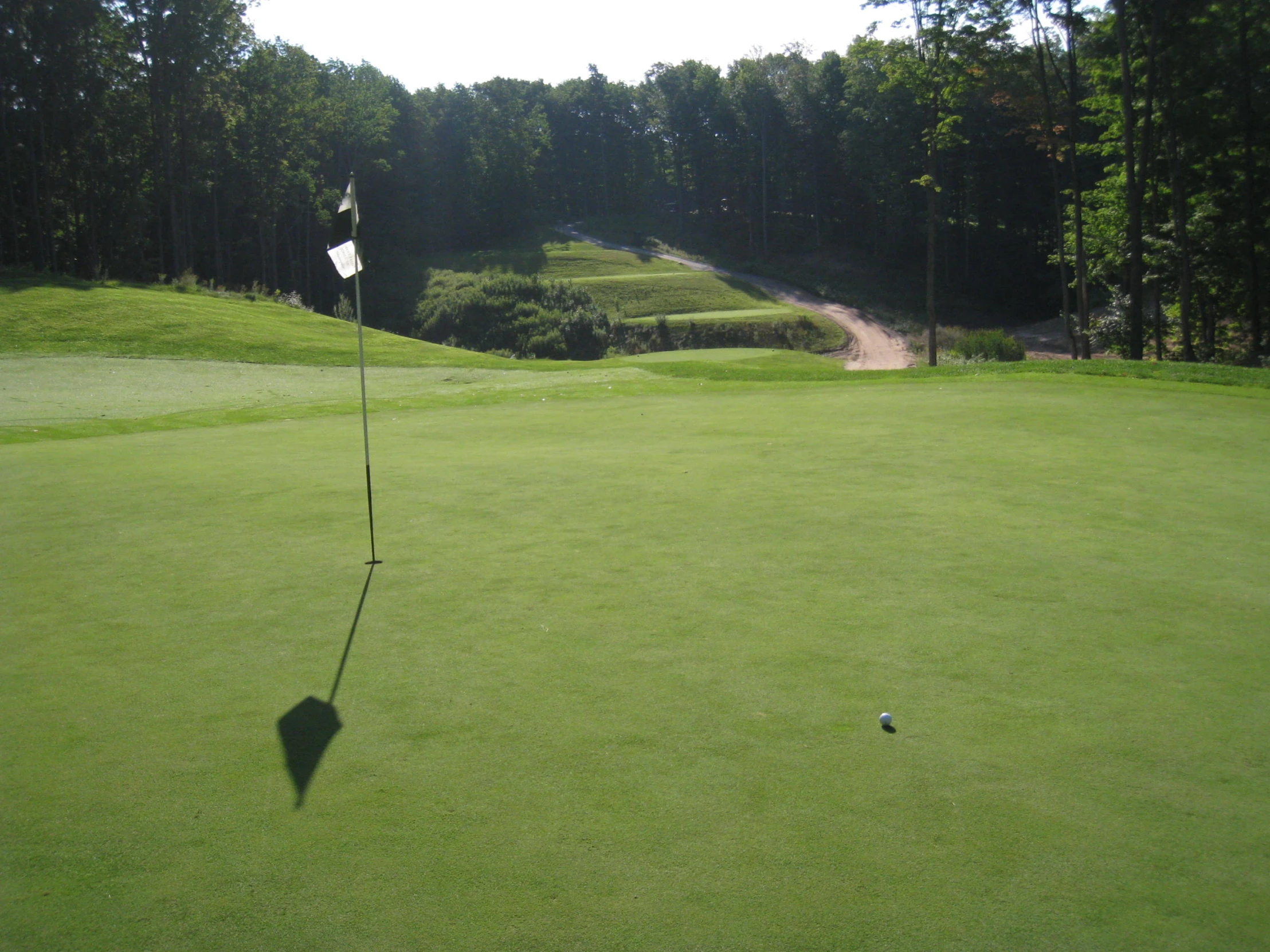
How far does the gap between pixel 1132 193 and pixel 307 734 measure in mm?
27943

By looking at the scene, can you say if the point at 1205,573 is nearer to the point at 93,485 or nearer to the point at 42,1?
the point at 93,485

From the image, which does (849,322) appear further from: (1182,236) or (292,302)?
(292,302)

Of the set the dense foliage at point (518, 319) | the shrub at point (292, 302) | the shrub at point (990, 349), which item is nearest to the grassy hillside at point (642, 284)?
the dense foliage at point (518, 319)

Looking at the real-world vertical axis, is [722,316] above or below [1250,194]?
below

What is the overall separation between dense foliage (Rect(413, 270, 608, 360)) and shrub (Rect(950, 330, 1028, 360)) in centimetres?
2126

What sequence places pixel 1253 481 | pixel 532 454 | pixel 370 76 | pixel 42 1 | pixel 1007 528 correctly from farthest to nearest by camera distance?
pixel 370 76 → pixel 42 1 → pixel 532 454 → pixel 1253 481 → pixel 1007 528

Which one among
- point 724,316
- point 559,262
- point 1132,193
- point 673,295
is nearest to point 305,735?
point 1132,193

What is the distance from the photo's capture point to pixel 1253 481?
923 centimetres

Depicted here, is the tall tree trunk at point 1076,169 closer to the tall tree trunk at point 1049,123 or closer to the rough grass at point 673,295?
the tall tree trunk at point 1049,123

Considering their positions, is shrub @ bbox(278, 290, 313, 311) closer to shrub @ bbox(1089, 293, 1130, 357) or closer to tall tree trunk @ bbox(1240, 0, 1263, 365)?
shrub @ bbox(1089, 293, 1130, 357)

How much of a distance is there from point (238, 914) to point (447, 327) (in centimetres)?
5554

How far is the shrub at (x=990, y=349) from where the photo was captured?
3494 cm

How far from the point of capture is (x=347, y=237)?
7.55m

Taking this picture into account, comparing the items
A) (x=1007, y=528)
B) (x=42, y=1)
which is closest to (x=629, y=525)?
(x=1007, y=528)
